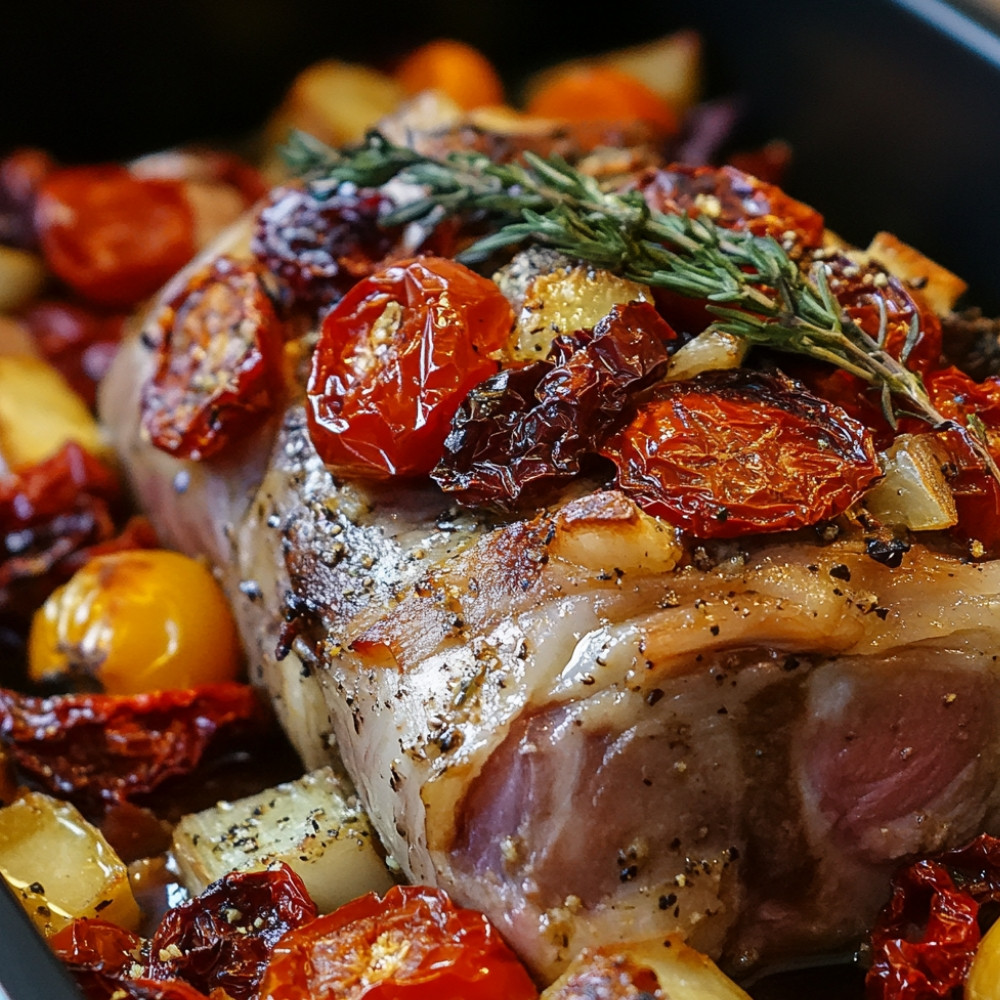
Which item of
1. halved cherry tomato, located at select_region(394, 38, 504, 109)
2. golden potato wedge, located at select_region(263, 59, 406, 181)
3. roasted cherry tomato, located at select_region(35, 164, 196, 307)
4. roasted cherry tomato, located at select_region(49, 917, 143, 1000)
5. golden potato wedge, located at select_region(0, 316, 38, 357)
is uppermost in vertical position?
halved cherry tomato, located at select_region(394, 38, 504, 109)

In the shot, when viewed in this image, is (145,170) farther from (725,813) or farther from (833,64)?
(725,813)

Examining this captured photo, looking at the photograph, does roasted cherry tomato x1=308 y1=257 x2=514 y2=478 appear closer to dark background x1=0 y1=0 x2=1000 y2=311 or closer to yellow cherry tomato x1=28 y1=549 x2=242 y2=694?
yellow cherry tomato x1=28 y1=549 x2=242 y2=694

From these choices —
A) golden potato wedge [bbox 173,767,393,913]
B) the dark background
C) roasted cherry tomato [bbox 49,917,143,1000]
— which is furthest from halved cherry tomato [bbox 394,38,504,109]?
roasted cherry tomato [bbox 49,917,143,1000]

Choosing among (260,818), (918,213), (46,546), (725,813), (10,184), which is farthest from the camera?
(10,184)

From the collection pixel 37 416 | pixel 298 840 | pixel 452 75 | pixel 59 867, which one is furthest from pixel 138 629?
pixel 452 75

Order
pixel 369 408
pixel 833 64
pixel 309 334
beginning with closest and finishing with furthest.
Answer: pixel 369 408 < pixel 309 334 < pixel 833 64

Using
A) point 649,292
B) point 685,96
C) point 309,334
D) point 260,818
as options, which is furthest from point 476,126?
point 260,818

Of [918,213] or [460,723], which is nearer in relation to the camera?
[460,723]
